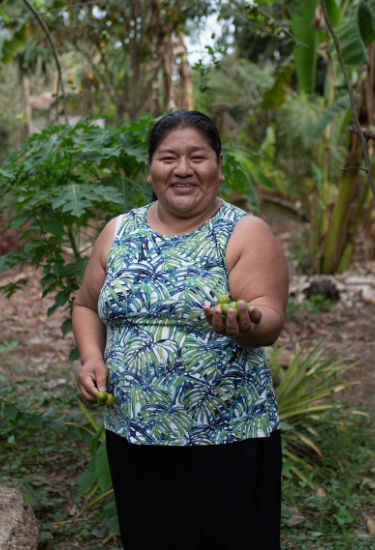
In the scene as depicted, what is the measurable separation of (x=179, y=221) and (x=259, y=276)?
35 cm

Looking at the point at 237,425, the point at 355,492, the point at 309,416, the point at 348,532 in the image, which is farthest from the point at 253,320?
the point at 309,416

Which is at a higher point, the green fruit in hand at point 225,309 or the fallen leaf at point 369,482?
the green fruit in hand at point 225,309

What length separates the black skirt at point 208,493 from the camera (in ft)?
5.13

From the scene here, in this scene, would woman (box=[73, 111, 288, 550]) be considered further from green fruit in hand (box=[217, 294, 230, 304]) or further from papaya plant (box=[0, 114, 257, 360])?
papaya plant (box=[0, 114, 257, 360])

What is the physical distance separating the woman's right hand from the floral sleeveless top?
48 millimetres

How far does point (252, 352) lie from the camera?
5.17ft

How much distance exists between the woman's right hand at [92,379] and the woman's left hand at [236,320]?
52 centimetres

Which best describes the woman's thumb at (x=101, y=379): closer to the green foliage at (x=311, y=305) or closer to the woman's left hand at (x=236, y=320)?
the woman's left hand at (x=236, y=320)

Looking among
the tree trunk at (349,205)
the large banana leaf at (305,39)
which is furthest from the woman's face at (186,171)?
the tree trunk at (349,205)

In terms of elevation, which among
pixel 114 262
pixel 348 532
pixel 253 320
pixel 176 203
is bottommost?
pixel 348 532

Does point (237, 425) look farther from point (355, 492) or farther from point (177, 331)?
point (355, 492)

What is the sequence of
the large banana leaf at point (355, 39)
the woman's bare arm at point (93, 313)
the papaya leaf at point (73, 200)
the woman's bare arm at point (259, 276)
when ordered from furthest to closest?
the large banana leaf at point (355, 39) → the papaya leaf at point (73, 200) → the woman's bare arm at point (93, 313) → the woman's bare arm at point (259, 276)

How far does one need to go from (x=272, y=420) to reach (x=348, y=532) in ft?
4.94

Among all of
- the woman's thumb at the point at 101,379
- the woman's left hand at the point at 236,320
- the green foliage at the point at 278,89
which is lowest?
the woman's thumb at the point at 101,379
